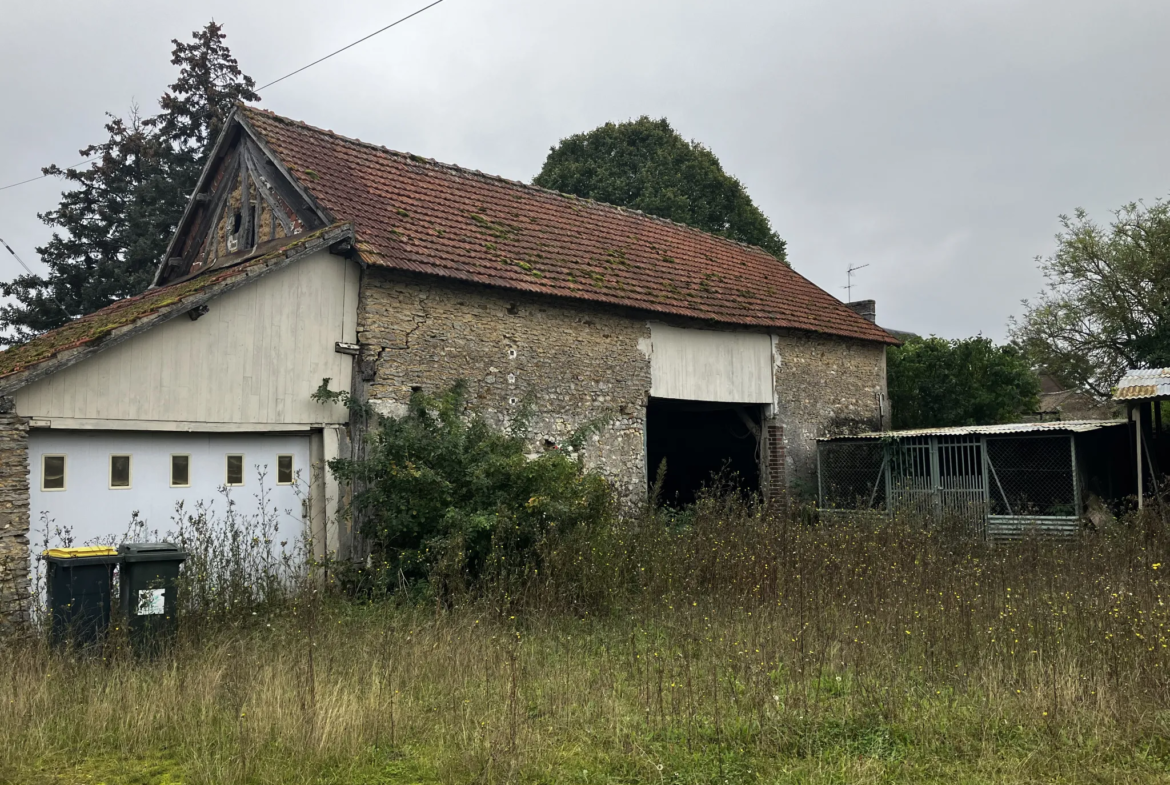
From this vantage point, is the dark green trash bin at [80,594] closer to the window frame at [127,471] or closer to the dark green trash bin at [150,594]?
the dark green trash bin at [150,594]

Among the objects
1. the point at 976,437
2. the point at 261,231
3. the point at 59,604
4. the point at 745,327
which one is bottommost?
the point at 59,604

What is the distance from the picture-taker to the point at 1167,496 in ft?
44.1

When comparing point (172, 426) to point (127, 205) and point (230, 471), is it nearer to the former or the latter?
point (230, 471)

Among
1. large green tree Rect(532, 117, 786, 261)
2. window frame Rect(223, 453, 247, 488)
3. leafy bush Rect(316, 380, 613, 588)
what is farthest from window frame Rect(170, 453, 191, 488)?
large green tree Rect(532, 117, 786, 261)

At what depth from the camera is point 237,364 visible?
31.9 ft

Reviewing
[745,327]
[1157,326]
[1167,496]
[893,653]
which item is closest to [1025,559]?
[893,653]

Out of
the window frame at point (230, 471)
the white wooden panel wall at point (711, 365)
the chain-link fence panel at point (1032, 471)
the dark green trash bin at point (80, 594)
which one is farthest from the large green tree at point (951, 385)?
the dark green trash bin at point (80, 594)

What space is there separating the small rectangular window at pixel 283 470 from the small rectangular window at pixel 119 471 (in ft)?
5.31

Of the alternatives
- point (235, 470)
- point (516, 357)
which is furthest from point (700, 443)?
point (235, 470)

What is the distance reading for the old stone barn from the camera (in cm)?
872

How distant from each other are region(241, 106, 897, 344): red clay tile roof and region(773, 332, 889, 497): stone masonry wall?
0.38 meters

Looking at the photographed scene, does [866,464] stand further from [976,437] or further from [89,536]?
[89,536]

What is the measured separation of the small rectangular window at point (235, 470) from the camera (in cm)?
965

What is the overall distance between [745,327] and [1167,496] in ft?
23.1
